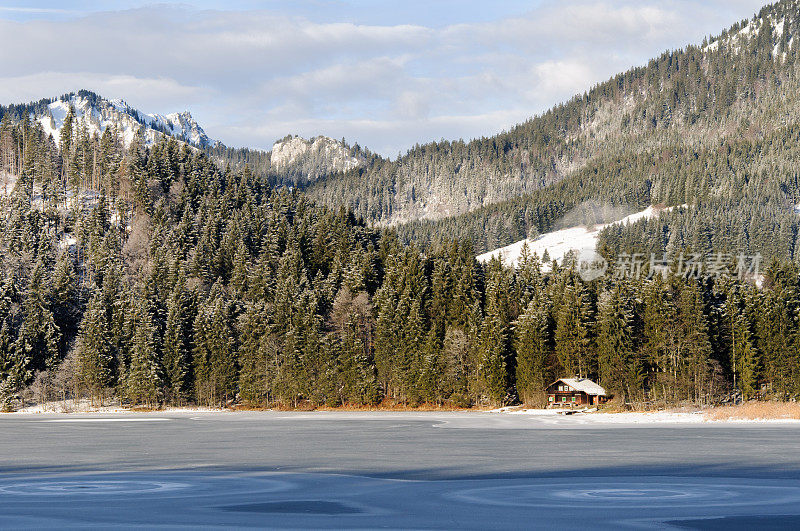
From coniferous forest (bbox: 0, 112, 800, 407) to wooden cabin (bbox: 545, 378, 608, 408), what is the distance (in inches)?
80.3

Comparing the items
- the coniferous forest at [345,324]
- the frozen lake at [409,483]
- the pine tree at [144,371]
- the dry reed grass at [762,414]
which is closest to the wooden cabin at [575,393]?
the coniferous forest at [345,324]

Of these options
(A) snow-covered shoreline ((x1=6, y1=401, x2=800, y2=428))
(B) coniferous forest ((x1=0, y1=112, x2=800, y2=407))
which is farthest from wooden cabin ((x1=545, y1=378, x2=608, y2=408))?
(A) snow-covered shoreline ((x1=6, y1=401, x2=800, y2=428))

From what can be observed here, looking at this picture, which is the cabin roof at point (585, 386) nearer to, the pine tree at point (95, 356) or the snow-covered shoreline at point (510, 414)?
the snow-covered shoreline at point (510, 414)

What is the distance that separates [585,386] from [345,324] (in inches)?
1461

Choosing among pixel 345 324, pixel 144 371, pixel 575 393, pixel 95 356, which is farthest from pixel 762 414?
pixel 95 356

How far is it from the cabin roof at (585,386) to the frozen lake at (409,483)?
158ft

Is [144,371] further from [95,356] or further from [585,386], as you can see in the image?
[585,386]

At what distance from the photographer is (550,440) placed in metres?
44.2

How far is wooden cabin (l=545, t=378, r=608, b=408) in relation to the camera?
3671 inches

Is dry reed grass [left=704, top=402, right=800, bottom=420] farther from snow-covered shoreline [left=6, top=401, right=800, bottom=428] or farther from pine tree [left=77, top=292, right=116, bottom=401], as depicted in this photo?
pine tree [left=77, top=292, right=116, bottom=401]

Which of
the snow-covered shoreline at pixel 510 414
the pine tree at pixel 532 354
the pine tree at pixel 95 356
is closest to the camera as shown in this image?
the snow-covered shoreline at pixel 510 414

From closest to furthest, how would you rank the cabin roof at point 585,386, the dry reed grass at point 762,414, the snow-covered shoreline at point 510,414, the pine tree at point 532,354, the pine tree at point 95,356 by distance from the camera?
the snow-covered shoreline at point 510,414 → the dry reed grass at point 762,414 → the cabin roof at point 585,386 → the pine tree at point 532,354 → the pine tree at point 95,356

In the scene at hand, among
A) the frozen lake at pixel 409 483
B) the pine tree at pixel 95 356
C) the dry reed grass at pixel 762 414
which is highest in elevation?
the pine tree at pixel 95 356

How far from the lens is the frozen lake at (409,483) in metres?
19.1
